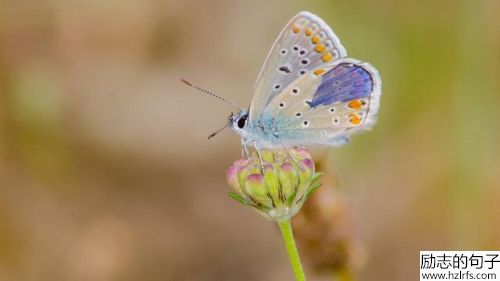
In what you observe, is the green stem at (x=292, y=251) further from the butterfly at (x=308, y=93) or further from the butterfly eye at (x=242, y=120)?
the butterfly eye at (x=242, y=120)

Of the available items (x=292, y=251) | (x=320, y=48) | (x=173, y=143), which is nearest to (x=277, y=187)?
(x=292, y=251)

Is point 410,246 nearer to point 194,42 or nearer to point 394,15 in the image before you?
point 394,15

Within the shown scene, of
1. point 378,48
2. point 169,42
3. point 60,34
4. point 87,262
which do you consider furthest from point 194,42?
point 87,262

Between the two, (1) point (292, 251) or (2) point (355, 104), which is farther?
(2) point (355, 104)

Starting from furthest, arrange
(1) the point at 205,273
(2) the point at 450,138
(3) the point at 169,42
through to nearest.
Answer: (3) the point at 169,42 < (1) the point at 205,273 < (2) the point at 450,138

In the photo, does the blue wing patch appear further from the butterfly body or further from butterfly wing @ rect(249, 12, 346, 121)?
butterfly wing @ rect(249, 12, 346, 121)

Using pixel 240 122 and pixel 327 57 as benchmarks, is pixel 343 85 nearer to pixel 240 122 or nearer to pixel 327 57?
pixel 327 57

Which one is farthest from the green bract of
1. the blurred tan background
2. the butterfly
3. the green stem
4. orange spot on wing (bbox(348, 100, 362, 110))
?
the blurred tan background
